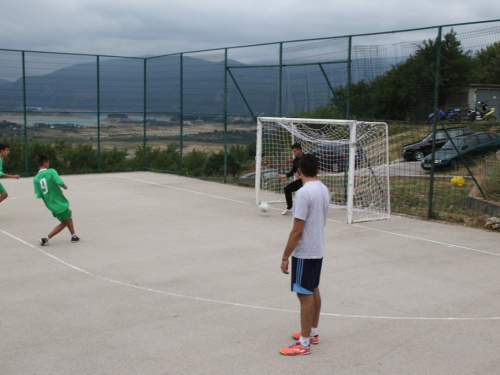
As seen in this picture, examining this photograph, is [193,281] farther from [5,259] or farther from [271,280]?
[5,259]

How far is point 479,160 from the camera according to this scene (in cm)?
1412

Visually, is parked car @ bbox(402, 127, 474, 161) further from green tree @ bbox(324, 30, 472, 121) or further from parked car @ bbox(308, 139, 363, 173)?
parked car @ bbox(308, 139, 363, 173)

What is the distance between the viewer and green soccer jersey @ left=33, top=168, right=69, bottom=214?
9727 millimetres

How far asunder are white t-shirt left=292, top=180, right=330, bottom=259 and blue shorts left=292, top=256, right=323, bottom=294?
0.06 metres

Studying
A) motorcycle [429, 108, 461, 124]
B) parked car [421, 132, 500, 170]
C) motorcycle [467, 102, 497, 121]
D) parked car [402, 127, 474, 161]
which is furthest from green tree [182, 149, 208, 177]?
motorcycle [467, 102, 497, 121]

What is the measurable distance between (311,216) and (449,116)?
26.8ft

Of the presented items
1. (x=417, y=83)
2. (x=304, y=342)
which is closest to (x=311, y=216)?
(x=304, y=342)

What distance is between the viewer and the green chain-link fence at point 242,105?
12625 millimetres

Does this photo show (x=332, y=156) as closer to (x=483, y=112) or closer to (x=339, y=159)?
(x=339, y=159)

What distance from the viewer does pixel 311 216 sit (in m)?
5.42

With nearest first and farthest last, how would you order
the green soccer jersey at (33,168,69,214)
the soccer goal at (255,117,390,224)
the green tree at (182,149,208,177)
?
the green soccer jersey at (33,168,69,214)
the soccer goal at (255,117,390,224)
the green tree at (182,149,208,177)

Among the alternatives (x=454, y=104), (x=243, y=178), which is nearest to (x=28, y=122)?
(x=243, y=178)

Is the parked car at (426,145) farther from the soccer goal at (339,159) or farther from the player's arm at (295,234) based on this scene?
the player's arm at (295,234)

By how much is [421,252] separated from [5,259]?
664 centimetres
